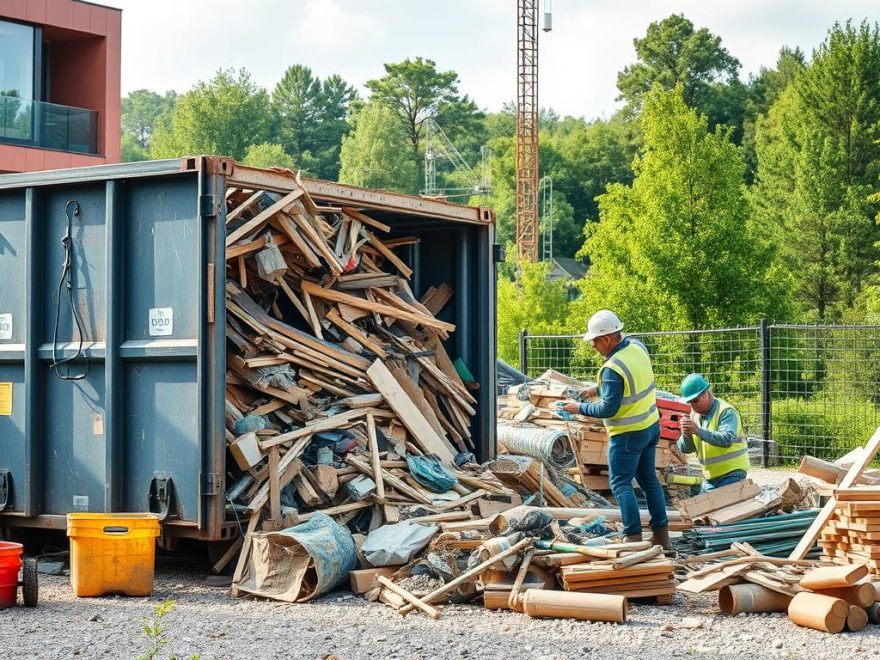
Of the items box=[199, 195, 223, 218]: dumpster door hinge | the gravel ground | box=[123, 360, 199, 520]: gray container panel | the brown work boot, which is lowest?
the gravel ground

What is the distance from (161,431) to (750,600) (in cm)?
407

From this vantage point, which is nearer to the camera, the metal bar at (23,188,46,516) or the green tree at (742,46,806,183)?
the metal bar at (23,188,46,516)

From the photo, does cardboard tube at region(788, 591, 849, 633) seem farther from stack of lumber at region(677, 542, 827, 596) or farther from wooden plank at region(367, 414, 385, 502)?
wooden plank at region(367, 414, 385, 502)

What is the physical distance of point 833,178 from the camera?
4297cm

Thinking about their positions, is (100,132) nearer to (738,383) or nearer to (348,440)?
(738,383)

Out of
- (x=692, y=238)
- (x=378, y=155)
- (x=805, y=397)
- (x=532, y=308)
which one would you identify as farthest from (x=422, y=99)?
(x=805, y=397)

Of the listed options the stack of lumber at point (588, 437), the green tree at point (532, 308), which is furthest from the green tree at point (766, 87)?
the stack of lumber at point (588, 437)

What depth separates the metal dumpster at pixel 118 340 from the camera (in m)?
8.44

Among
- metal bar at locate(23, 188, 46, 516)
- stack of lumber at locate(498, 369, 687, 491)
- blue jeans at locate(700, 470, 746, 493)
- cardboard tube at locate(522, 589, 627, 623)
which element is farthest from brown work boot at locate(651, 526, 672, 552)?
metal bar at locate(23, 188, 46, 516)

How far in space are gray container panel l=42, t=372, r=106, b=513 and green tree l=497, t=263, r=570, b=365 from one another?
33.0m

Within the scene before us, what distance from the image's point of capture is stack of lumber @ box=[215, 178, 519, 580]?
30.0 feet

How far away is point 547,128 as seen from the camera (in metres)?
112

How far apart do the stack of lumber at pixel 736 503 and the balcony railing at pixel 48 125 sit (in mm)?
18215

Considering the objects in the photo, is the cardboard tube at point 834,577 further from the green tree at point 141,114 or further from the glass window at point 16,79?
the green tree at point 141,114
